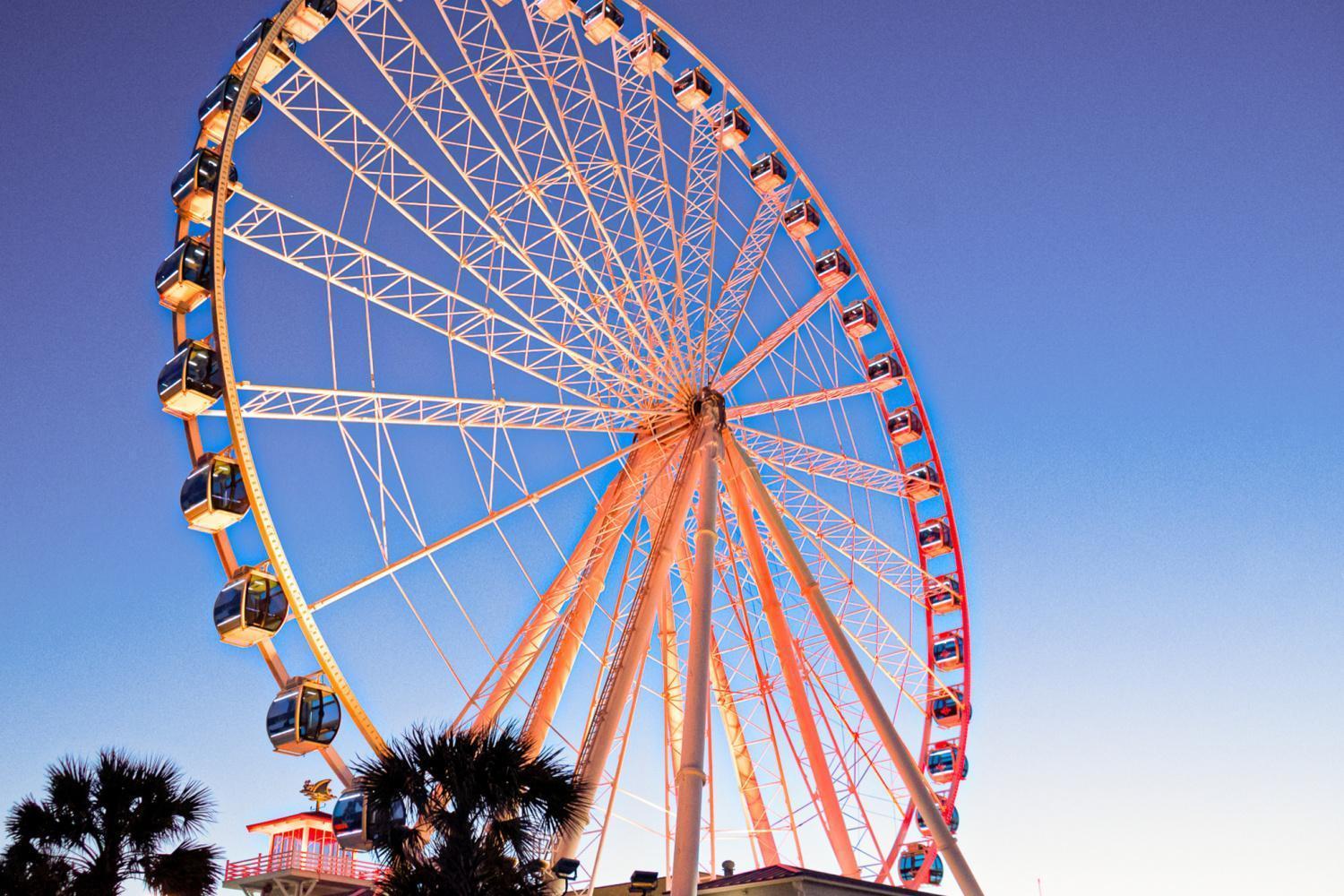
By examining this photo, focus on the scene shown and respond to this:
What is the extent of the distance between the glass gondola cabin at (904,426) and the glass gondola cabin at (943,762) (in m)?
6.75

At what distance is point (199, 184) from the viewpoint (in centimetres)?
1777

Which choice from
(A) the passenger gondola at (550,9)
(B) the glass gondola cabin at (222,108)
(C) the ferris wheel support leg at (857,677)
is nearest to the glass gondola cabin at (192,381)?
(B) the glass gondola cabin at (222,108)

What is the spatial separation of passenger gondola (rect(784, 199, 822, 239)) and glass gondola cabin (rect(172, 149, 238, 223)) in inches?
515

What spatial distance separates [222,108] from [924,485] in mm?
17074

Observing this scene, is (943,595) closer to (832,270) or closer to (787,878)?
(832,270)

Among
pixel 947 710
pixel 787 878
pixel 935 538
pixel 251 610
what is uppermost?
pixel 935 538

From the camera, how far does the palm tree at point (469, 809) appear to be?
12.1 meters

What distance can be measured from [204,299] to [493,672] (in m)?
6.68

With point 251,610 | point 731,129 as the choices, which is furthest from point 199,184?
point 731,129

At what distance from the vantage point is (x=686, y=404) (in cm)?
2209

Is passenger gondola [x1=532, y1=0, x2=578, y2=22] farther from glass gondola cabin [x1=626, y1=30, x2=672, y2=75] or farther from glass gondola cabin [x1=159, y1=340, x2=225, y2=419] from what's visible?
glass gondola cabin [x1=159, y1=340, x2=225, y2=419]

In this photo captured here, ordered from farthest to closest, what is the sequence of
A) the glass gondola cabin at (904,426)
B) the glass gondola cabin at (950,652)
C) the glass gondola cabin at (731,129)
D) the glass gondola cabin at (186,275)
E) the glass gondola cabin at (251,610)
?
the glass gondola cabin at (904,426), the glass gondola cabin at (950,652), the glass gondola cabin at (731,129), the glass gondola cabin at (186,275), the glass gondola cabin at (251,610)

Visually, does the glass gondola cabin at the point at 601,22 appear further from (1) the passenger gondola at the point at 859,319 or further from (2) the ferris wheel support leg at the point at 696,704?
(2) the ferris wheel support leg at the point at 696,704

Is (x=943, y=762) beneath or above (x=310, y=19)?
beneath
